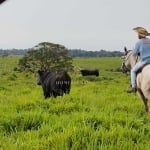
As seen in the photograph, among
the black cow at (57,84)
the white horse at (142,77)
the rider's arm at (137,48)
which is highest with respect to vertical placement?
the rider's arm at (137,48)

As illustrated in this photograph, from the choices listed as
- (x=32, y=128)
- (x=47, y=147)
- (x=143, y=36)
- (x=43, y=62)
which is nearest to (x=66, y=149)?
(x=47, y=147)

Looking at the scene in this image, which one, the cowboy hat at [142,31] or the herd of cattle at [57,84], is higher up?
the cowboy hat at [142,31]

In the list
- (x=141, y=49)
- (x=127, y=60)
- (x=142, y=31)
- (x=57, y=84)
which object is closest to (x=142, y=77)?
(x=141, y=49)

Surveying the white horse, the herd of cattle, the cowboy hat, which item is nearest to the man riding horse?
the cowboy hat

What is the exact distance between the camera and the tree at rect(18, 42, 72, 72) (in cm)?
4994

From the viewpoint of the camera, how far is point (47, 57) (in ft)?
164

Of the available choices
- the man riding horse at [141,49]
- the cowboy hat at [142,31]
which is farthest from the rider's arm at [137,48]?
the cowboy hat at [142,31]

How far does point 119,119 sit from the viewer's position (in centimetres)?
665

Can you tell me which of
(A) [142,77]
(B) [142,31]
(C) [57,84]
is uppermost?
(B) [142,31]

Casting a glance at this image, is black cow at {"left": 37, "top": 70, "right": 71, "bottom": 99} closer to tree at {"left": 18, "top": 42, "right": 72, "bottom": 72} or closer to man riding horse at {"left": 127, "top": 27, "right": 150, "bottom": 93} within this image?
man riding horse at {"left": 127, "top": 27, "right": 150, "bottom": 93}

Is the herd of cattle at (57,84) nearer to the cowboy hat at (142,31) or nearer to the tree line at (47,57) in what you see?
the cowboy hat at (142,31)

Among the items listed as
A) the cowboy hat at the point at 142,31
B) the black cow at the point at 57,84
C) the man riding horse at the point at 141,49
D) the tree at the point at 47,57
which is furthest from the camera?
Answer: the tree at the point at 47,57

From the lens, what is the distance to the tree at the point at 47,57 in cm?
4994

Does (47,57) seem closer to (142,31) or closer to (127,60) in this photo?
(127,60)
